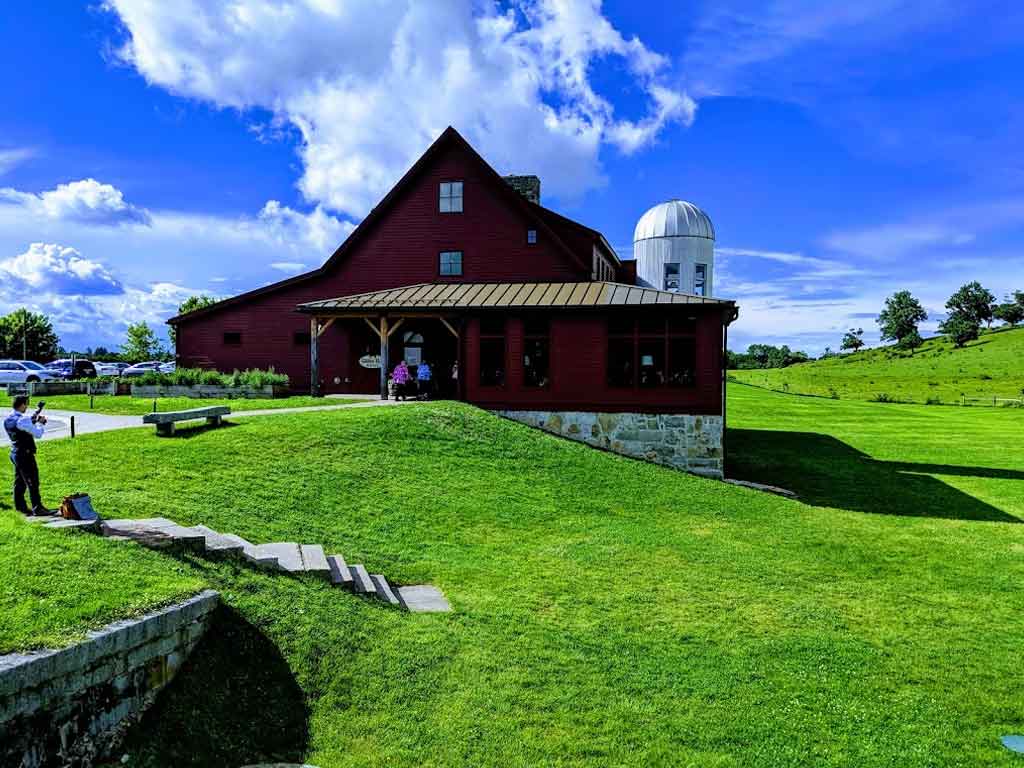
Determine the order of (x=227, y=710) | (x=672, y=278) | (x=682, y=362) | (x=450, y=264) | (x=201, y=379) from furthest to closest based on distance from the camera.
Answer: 1. (x=672, y=278)
2. (x=450, y=264)
3. (x=201, y=379)
4. (x=682, y=362)
5. (x=227, y=710)

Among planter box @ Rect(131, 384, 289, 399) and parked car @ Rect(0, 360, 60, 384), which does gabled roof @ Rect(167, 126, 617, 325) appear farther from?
parked car @ Rect(0, 360, 60, 384)

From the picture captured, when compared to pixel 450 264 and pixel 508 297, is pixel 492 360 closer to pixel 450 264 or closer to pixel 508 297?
pixel 508 297

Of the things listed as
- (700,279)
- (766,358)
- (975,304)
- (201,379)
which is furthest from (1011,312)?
(201,379)

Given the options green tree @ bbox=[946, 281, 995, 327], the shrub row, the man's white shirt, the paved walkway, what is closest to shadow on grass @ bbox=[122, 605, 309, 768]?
the man's white shirt

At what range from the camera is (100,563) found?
306 inches

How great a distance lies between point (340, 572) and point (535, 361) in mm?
15147

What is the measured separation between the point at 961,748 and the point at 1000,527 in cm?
1299

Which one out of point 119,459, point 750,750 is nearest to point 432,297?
point 119,459

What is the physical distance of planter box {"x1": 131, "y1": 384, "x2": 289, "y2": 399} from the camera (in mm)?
25500

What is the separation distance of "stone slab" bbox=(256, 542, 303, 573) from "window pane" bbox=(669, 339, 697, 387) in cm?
1543

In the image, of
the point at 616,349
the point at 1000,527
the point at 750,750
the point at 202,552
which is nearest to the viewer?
the point at 750,750

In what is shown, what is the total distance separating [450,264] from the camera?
94.1 ft

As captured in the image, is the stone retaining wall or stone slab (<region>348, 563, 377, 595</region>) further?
stone slab (<region>348, 563, 377, 595</region>)

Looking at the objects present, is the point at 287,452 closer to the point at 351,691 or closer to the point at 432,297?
the point at 351,691
